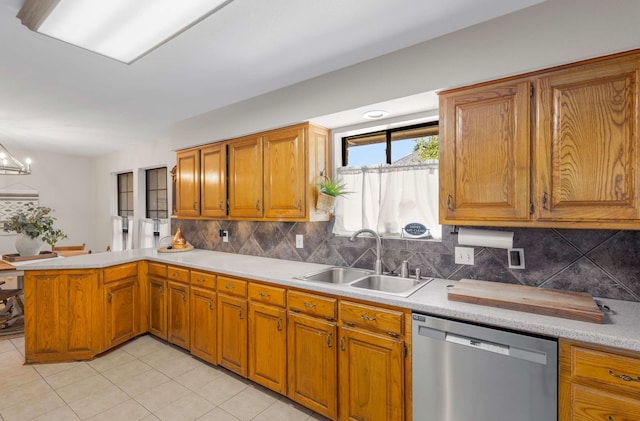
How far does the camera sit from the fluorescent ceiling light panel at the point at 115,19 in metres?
1.48

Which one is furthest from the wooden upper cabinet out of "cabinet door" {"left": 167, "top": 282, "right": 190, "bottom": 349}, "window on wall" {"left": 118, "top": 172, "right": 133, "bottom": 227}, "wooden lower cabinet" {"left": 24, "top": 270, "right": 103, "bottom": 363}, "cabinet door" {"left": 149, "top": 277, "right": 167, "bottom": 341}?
"window on wall" {"left": 118, "top": 172, "right": 133, "bottom": 227}

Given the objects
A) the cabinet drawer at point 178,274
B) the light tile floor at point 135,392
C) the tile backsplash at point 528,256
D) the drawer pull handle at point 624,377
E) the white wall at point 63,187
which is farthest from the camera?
the white wall at point 63,187

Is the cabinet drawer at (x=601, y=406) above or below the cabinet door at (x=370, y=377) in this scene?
above

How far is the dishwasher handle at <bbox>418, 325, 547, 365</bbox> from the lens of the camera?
1352mm

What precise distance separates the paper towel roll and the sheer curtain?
33 cm

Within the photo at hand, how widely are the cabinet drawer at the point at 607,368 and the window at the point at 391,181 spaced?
108 centimetres

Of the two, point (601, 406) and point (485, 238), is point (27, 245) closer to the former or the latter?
point (485, 238)

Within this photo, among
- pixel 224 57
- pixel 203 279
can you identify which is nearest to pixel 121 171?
pixel 203 279

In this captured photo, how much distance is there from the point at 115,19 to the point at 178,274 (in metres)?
2.13

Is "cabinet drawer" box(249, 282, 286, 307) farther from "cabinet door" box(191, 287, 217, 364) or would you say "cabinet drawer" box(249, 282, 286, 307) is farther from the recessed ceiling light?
the recessed ceiling light

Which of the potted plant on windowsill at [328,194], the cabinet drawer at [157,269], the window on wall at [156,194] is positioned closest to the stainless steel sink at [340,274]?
the potted plant on windowsill at [328,194]

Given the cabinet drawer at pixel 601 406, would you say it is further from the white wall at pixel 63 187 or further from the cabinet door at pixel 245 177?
the white wall at pixel 63 187

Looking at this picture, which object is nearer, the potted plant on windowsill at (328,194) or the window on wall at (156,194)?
the potted plant on windowsill at (328,194)

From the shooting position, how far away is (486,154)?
5.69 ft
